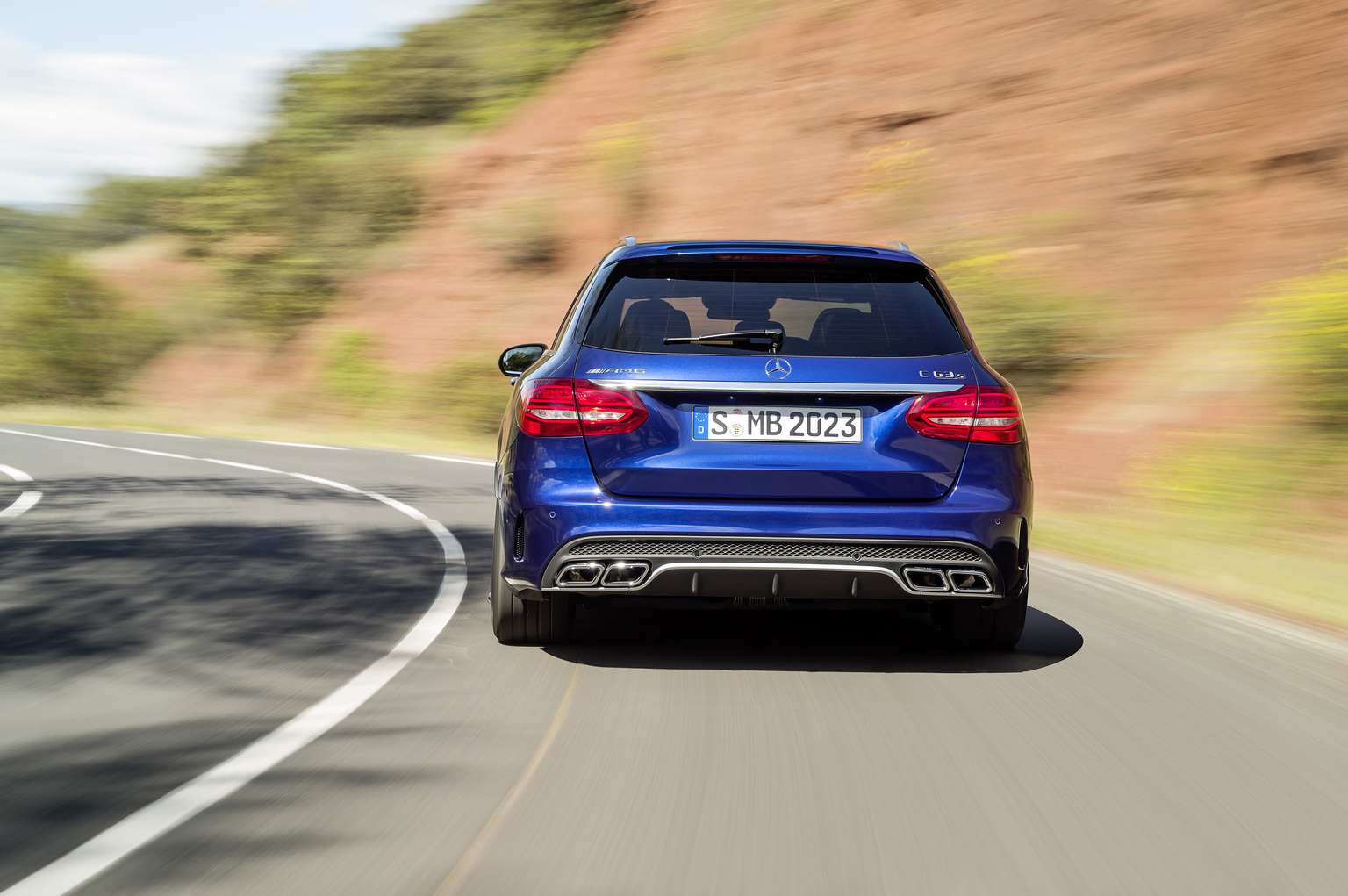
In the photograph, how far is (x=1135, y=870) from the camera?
10.2ft

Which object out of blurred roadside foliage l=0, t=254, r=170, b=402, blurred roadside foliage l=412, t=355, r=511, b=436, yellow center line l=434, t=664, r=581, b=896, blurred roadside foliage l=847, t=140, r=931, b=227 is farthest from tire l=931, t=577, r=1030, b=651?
blurred roadside foliage l=0, t=254, r=170, b=402

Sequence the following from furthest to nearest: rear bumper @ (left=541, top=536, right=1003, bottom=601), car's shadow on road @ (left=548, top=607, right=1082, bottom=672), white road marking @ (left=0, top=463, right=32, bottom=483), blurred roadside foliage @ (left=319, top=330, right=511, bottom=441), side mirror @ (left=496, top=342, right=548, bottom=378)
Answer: blurred roadside foliage @ (left=319, top=330, right=511, bottom=441), white road marking @ (left=0, top=463, right=32, bottom=483), side mirror @ (left=496, top=342, right=548, bottom=378), car's shadow on road @ (left=548, top=607, right=1082, bottom=672), rear bumper @ (left=541, top=536, right=1003, bottom=601)

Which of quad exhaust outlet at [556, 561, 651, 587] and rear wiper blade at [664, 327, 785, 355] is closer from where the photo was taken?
quad exhaust outlet at [556, 561, 651, 587]

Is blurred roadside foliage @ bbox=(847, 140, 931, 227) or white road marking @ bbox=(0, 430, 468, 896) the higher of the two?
blurred roadside foliage @ bbox=(847, 140, 931, 227)

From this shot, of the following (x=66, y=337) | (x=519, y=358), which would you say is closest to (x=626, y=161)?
(x=66, y=337)

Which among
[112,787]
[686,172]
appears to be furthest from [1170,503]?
[686,172]

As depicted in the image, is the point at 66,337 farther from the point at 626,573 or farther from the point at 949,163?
the point at 626,573

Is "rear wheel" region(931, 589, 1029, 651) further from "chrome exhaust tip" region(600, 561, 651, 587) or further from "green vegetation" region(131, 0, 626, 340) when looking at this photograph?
"green vegetation" region(131, 0, 626, 340)

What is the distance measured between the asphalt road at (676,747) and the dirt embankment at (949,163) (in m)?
8.05

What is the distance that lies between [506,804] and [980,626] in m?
2.61

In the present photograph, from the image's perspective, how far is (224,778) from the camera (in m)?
3.71

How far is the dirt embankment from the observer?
17344mm

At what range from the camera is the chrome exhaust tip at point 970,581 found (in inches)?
192

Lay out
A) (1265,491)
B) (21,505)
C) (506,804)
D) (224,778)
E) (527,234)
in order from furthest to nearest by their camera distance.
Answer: (527,234) < (21,505) < (1265,491) < (224,778) < (506,804)
